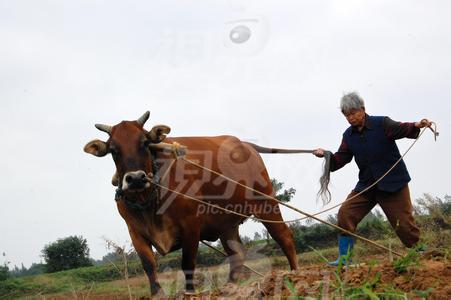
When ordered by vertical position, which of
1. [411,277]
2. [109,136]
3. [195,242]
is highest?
[109,136]

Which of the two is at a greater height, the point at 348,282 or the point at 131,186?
the point at 131,186

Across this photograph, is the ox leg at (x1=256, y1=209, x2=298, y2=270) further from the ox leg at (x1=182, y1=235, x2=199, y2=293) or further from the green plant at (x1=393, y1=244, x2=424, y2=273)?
the green plant at (x1=393, y1=244, x2=424, y2=273)

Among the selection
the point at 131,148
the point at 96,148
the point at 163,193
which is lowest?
the point at 163,193

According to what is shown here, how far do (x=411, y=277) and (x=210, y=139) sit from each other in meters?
4.68

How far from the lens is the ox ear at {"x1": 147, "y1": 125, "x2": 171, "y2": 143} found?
22.1 feet

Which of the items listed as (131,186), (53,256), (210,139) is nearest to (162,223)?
(131,186)

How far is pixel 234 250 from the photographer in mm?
9016

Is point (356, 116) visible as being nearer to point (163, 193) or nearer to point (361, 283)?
point (163, 193)

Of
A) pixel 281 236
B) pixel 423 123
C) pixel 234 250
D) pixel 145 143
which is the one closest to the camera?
pixel 423 123

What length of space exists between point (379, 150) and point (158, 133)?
2511 mm

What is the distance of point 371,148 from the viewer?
6.39 meters

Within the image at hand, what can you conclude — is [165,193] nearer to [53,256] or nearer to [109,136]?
[109,136]

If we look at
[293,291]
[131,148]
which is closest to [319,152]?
[131,148]

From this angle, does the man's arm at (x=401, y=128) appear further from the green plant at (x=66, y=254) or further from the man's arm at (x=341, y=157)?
the green plant at (x=66, y=254)
